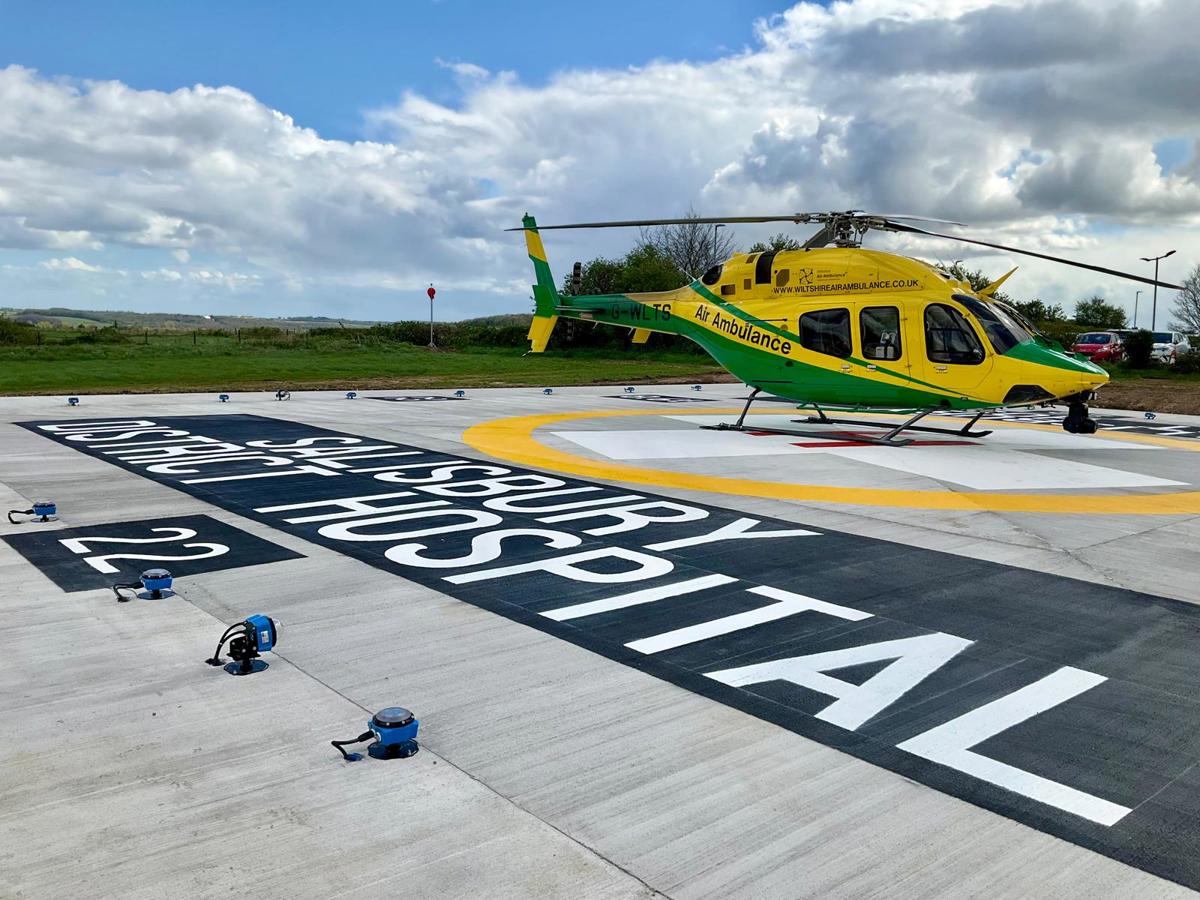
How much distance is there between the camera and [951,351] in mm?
13852

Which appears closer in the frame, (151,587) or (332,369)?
(151,587)

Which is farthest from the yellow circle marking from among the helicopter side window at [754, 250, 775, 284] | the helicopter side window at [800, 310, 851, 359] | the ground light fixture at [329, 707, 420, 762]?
the ground light fixture at [329, 707, 420, 762]

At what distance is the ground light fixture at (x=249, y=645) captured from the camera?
15.8 feet

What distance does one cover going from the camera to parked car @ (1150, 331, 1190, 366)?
1473 inches

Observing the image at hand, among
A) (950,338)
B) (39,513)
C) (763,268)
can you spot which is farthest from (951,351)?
(39,513)

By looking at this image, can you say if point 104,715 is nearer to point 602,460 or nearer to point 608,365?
point 602,460

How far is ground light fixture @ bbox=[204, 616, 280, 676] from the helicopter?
9.85 m

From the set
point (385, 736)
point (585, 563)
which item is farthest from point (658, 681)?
point (585, 563)

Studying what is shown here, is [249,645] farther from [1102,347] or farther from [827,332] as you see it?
[1102,347]

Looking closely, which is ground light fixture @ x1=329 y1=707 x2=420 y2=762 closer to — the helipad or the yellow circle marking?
the helipad

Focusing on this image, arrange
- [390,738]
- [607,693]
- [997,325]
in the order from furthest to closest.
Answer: [997,325] < [607,693] < [390,738]

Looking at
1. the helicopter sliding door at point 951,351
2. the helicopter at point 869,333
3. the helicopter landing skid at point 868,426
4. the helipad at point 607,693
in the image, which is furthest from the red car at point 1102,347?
the helipad at point 607,693

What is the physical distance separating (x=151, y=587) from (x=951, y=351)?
11.7m

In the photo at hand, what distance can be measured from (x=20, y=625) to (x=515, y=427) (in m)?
11.3
